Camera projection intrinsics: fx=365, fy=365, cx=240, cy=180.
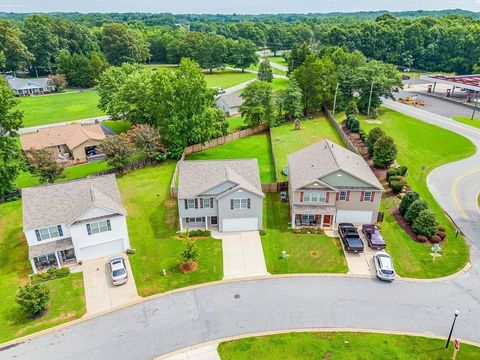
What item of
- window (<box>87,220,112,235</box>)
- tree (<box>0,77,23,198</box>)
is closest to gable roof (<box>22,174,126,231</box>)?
window (<box>87,220,112,235</box>)

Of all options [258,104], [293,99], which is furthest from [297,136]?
[293,99]

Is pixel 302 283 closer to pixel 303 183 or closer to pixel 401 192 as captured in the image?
pixel 303 183

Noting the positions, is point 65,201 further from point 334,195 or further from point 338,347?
point 338,347

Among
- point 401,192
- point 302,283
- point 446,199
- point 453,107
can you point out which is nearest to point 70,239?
point 302,283

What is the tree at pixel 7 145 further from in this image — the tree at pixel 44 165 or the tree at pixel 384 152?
the tree at pixel 384 152

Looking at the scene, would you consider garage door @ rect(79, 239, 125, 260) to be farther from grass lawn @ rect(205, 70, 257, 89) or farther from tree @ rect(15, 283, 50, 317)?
grass lawn @ rect(205, 70, 257, 89)
